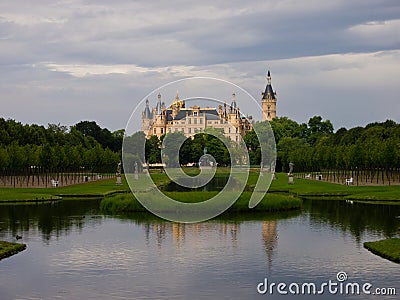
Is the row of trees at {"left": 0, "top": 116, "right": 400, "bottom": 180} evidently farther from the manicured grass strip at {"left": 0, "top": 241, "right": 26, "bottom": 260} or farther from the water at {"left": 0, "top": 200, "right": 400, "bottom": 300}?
the manicured grass strip at {"left": 0, "top": 241, "right": 26, "bottom": 260}

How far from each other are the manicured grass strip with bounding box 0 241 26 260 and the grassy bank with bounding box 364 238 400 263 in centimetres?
1511

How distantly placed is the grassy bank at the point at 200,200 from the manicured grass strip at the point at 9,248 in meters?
16.7

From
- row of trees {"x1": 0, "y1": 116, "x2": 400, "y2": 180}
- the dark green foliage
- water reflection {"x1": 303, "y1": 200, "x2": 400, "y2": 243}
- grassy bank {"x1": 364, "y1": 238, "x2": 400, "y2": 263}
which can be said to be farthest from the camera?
row of trees {"x1": 0, "y1": 116, "x2": 400, "y2": 180}

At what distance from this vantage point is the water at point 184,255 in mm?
25453

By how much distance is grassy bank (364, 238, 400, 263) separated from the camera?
29484 millimetres

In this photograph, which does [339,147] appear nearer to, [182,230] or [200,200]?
[200,200]

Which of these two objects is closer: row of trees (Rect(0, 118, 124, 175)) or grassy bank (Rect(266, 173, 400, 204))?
grassy bank (Rect(266, 173, 400, 204))

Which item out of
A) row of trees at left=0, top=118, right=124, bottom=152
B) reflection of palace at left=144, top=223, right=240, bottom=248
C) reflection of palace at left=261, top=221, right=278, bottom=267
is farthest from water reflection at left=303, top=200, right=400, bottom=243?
row of trees at left=0, top=118, right=124, bottom=152

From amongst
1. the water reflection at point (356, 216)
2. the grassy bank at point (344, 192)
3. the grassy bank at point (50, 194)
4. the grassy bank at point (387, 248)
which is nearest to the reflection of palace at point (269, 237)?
the water reflection at point (356, 216)

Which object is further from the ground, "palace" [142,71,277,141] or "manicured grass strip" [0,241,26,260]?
"palace" [142,71,277,141]

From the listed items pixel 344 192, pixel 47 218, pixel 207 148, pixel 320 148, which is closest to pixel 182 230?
pixel 47 218

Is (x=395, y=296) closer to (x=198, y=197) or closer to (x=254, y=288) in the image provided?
(x=254, y=288)

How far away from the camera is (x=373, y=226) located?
133 ft

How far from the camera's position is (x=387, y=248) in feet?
102
